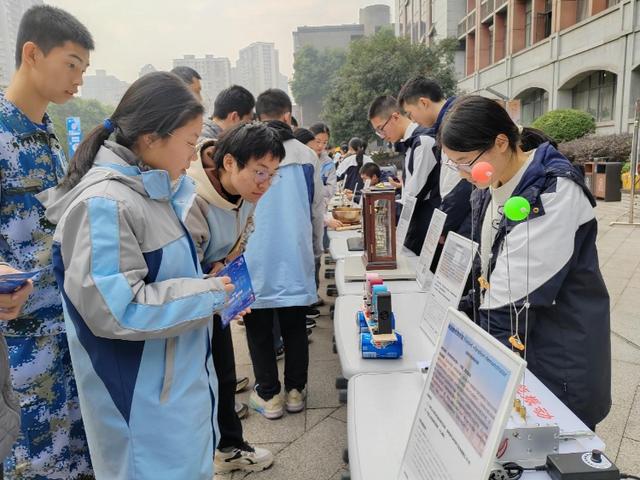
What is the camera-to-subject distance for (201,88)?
3129mm

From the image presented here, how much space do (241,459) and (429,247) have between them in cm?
126

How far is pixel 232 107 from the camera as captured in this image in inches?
116

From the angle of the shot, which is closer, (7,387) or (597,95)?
(7,387)

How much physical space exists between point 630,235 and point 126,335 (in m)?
7.12

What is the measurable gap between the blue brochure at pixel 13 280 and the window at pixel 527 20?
2157 cm

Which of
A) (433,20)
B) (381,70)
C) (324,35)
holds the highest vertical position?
(324,35)

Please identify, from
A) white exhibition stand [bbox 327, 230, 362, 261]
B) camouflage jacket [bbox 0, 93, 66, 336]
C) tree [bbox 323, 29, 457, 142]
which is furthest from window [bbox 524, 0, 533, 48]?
camouflage jacket [bbox 0, 93, 66, 336]

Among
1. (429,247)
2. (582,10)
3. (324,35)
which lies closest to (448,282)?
(429,247)

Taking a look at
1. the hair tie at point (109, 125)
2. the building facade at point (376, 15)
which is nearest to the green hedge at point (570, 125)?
the hair tie at point (109, 125)

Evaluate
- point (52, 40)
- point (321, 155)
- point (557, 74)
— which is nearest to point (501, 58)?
point (557, 74)

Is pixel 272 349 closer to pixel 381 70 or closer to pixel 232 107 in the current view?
pixel 232 107

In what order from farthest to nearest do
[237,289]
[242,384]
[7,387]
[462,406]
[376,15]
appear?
[376,15] < [242,384] < [237,289] < [7,387] < [462,406]

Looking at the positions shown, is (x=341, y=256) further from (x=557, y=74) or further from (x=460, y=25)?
(x=460, y=25)

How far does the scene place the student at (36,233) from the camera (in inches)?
59.0
